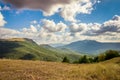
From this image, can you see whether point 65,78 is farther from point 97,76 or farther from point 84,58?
point 84,58

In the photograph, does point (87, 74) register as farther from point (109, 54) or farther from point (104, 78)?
point (109, 54)

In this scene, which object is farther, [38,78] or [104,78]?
[104,78]

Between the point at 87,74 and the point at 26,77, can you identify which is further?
the point at 87,74

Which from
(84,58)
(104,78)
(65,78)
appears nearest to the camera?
(65,78)

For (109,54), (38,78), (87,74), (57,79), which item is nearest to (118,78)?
(87,74)

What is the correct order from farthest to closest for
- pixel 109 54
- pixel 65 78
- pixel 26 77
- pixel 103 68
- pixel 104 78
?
pixel 109 54
pixel 103 68
pixel 104 78
pixel 65 78
pixel 26 77

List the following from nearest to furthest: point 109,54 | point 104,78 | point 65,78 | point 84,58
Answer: point 65,78 < point 104,78 < point 109,54 < point 84,58

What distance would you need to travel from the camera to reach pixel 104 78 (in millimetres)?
26094

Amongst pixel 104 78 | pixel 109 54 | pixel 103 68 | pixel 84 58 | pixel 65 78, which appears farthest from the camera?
pixel 84 58

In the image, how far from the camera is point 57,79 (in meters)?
22.0

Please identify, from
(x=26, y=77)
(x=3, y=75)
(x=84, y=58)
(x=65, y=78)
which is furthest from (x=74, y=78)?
(x=84, y=58)

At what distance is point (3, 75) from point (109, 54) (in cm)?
7233

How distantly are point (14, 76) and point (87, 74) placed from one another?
977cm

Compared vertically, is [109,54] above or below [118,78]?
above
